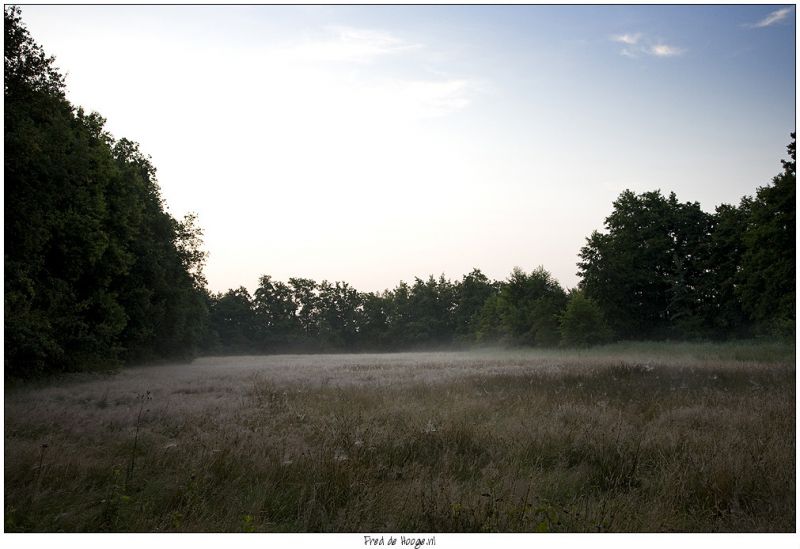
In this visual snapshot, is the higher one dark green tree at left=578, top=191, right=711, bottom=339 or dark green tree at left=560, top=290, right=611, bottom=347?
dark green tree at left=578, top=191, right=711, bottom=339

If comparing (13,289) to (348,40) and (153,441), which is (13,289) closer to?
(153,441)

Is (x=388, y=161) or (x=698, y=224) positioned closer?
(x=388, y=161)

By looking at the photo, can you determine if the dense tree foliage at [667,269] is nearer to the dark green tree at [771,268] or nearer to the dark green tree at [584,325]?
the dark green tree at [584,325]

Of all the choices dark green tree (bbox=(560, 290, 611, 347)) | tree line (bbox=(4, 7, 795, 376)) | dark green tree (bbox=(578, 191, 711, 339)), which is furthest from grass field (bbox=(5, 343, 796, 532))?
dark green tree (bbox=(578, 191, 711, 339))

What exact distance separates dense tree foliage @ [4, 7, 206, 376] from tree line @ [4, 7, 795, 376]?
0.04 m

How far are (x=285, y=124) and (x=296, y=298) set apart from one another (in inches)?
3345

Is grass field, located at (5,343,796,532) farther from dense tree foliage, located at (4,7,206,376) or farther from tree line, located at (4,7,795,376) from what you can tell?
tree line, located at (4,7,795,376)

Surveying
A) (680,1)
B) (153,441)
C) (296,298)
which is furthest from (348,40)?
(296,298)

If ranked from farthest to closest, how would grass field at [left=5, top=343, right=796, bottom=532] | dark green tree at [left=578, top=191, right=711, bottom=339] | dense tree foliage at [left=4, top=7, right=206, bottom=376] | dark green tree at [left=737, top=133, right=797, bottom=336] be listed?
dark green tree at [left=578, top=191, right=711, bottom=339] → dark green tree at [left=737, top=133, right=797, bottom=336] → dense tree foliage at [left=4, top=7, right=206, bottom=376] → grass field at [left=5, top=343, right=796, bottom=532]

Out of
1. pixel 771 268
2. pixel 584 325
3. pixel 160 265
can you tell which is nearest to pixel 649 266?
pixel 584 325

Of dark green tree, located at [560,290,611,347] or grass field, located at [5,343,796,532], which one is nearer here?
grass field, located at [5,343,796,532]

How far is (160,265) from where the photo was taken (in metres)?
23.5

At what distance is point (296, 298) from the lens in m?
90.1

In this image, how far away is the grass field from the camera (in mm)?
3795
